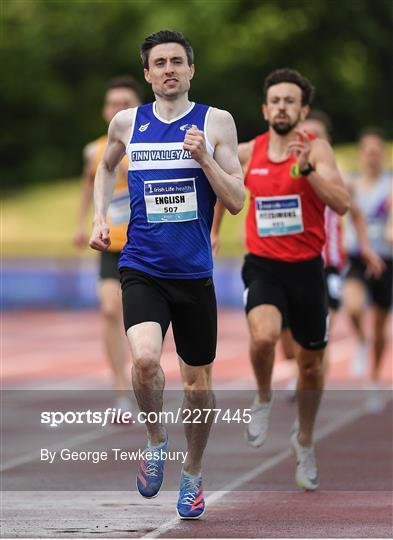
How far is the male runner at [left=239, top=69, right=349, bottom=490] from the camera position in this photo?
7895 millimetres

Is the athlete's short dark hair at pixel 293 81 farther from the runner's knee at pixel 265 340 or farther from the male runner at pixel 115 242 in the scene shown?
the male runner at pixel 115 242

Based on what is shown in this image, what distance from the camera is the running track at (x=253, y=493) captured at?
623 cm

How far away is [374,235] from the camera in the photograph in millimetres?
12570

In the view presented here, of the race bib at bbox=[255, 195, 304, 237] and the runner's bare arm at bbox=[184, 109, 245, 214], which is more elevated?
the runner's bare arm at bbox=[184, 109, 245, 214]

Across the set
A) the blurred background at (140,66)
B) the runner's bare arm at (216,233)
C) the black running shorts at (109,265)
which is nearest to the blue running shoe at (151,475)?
the runner's bare arm at (216,233)

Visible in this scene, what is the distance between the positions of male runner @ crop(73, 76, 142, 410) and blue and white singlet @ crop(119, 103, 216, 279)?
344cm

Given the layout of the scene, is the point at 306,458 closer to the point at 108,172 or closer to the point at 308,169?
the point at 308,169

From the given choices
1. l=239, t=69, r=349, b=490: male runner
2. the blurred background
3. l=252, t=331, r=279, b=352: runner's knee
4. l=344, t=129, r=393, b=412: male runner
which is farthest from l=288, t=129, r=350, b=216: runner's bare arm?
the blurred background

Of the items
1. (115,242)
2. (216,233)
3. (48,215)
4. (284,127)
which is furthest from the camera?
(48,215)

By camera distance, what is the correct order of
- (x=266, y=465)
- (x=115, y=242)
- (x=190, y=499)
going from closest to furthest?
(x=190, y=499), (x=266, y=465), (x=115, y=242)

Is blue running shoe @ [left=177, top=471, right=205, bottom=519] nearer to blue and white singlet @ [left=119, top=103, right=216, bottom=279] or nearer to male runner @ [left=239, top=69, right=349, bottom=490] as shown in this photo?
blue and white singlet @ [left=119, top=103, right=216, bottom=279]

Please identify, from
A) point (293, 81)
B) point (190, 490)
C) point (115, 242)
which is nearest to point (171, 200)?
point (190, 490)

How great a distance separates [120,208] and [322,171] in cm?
255

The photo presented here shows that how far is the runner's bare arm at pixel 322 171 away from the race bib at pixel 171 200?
1.39 metres
